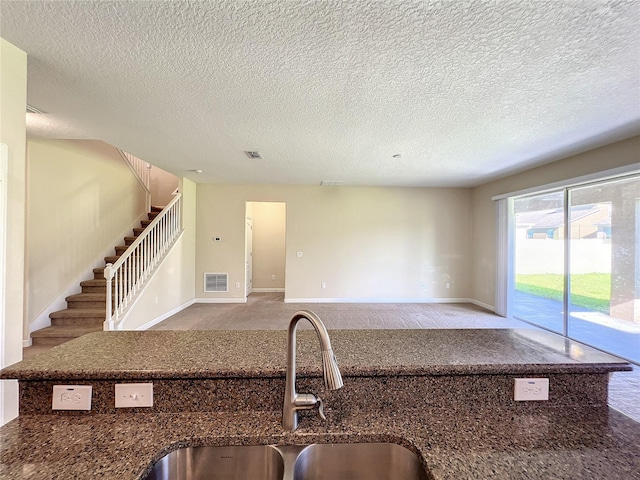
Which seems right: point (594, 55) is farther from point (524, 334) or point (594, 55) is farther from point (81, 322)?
point (81, 322)

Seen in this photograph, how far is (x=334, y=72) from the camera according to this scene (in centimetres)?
199

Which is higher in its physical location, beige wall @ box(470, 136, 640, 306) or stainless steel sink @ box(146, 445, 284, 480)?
beige wall @ box(470, 136, 640, 306)

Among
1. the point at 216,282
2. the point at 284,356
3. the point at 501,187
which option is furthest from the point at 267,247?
the point at 284,356

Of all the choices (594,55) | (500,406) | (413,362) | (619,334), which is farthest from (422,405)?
(619,334)

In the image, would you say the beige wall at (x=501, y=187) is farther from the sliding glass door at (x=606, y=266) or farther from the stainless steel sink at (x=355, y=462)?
the stainless steel sink at (x=355, y=462)

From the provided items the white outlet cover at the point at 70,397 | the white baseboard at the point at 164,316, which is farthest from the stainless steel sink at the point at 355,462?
the white baseboard at the point at 164,316

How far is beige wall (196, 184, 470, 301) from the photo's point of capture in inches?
242

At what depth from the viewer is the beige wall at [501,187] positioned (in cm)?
329

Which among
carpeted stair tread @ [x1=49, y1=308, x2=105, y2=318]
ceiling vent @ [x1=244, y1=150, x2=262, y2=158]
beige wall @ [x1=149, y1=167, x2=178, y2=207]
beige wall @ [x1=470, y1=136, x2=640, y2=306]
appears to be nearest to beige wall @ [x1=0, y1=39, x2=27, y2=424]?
ceiling vent @ [x1=244, y1=150, x2=262, y2=158]

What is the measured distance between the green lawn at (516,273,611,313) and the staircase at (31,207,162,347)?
21.6 ft

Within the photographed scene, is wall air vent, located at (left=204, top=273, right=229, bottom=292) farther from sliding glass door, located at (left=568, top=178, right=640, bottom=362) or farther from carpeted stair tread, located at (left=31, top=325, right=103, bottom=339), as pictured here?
sliding glass door, located at (left=568, top=178, right=640, bottom=362)

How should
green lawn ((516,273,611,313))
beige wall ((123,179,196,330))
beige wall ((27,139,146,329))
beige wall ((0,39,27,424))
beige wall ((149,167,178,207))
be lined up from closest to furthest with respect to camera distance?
beige wall ((0,39,27,424)) → green lawn ((516,273,611,313)) → beige wall ((27,139,146,329)) → beige wall ((123,179,196,330)) → beige wall ((149,167,178,207))

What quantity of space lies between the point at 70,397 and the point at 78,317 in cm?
401

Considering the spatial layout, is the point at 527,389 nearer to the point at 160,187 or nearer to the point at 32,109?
the point at 32,109
